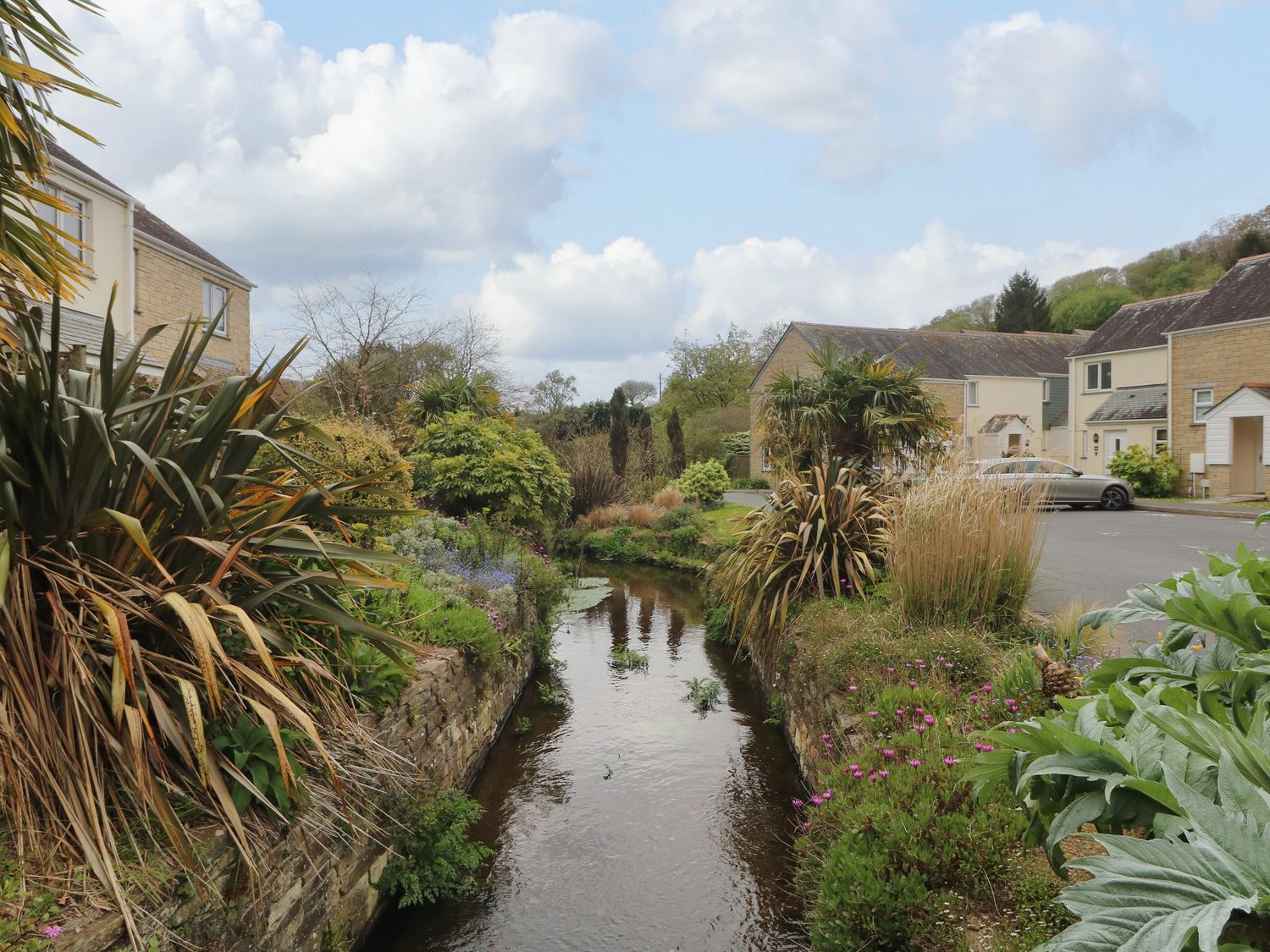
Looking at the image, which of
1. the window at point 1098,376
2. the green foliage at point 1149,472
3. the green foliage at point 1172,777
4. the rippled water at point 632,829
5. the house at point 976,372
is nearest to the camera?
the green foliage at point 1172,777

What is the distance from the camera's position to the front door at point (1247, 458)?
22781 millimetres

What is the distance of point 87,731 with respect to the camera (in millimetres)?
3020

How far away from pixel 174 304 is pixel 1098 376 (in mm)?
30510

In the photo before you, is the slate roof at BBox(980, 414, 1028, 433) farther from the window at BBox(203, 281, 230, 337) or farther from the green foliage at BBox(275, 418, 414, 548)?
the green foliage at BBox(275, 418, 414, 548)

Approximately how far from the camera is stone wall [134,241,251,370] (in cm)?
1911

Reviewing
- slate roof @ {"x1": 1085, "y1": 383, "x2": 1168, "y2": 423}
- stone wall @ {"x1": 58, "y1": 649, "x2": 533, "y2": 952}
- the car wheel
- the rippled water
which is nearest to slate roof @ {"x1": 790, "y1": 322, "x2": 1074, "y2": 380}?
slate roof @ {"x1": 1085, "y1": 383, "x2": 1168, "y2": 423}

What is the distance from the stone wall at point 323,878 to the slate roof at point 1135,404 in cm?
2711

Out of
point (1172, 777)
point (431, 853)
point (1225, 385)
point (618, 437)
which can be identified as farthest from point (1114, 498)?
point (1172, 777)

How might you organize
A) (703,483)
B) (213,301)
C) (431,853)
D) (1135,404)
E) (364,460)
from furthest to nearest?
(1135,404) < (703,483) < (213,301) < (364,460) < (431,853)

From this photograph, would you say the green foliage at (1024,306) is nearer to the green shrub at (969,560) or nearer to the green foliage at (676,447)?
the green foliage at (676,447)

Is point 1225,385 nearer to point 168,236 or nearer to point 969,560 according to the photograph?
point 969,560

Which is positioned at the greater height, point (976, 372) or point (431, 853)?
point (976, 372)

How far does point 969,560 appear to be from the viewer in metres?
6.18

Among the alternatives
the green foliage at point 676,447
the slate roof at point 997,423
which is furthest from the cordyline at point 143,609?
the slate roof at point 997,423
